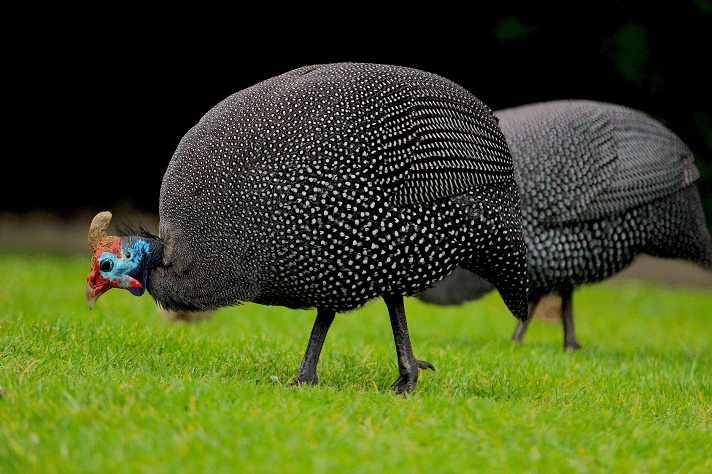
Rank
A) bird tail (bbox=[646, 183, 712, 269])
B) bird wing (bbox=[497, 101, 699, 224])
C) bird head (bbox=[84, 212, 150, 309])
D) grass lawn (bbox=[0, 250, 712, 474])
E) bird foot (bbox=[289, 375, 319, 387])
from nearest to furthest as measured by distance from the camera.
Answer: grass lawn (bbox=[0, 250, 712, 474])
bird head (bbox=[84, 212, 150, 309])
bird foot (bbox=[289, 375, 319, 387])
bird wing (bbox=[497, 101, 699, 224])
bird tail (bbox=[646, 183, 712, 269])

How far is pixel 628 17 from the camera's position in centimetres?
960

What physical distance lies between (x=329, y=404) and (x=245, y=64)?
8.05 m

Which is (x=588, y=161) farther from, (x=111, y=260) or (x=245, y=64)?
(x=245, y=64)

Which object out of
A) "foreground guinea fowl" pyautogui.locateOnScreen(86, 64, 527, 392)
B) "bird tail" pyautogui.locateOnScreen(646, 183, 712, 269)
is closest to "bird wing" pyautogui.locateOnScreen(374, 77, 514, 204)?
"foreground guinea fowl" pyautogui.locateOnScreen(86, 64, 527, 392)

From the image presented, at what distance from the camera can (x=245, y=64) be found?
10148mm

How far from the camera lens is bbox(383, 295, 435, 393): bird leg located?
133 inches

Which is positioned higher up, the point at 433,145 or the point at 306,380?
A: the point at 433,145

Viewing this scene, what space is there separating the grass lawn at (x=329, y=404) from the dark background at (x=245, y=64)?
212 inches

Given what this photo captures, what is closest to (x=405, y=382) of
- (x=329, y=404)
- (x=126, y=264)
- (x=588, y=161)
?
(x=329, y=404)

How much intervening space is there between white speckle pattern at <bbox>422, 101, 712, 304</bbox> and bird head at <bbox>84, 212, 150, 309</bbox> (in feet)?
7.23

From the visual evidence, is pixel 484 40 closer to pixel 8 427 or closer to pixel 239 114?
pixel 239 114

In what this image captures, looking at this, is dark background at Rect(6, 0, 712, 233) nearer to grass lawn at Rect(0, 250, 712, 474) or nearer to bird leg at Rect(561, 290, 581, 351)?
bird leg at Rect(561, 290, 581, 351)

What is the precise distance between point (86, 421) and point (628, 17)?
9.24 metres

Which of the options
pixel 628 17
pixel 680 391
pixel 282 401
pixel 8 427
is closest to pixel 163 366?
pixel 282 401
